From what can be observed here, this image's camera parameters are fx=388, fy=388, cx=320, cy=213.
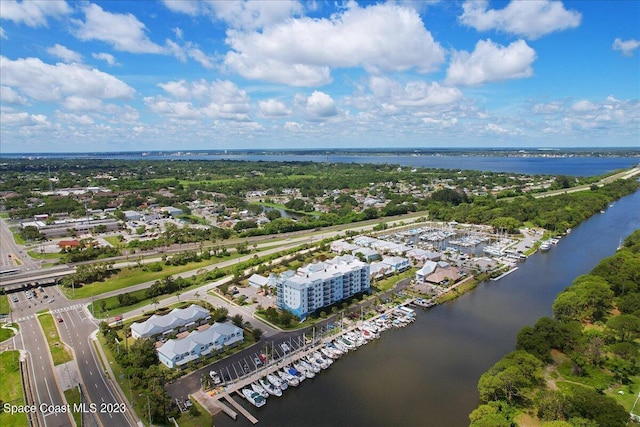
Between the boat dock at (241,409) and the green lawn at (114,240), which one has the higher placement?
the green lawn at (114,240)

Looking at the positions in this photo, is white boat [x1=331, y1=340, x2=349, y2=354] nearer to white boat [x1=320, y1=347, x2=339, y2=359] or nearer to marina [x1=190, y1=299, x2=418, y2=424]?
marina [x1=190, y1=299, x2=418, y2=424]

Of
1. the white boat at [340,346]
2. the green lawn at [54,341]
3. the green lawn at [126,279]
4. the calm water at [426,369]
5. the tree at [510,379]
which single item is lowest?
the calm water at [426,369]

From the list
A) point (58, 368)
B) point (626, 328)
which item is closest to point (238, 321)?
point (58, 368)

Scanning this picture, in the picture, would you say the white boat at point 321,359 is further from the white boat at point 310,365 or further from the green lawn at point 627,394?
the green lawn at point 627,394

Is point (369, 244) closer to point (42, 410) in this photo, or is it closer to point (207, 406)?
point (207, 406)

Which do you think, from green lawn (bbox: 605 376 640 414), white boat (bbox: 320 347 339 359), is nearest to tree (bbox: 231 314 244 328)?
white boat (bbox: 320 347 339 359)

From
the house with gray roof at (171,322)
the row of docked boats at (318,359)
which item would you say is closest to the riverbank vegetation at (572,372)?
the row of docked boats at (318,359)

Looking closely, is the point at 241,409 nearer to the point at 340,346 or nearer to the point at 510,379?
the point at 340,346

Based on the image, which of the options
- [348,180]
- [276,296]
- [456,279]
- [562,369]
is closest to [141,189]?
[348,180]
